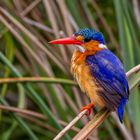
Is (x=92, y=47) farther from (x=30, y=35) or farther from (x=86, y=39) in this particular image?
(x=30, y=35)

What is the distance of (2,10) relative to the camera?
258 centimetres

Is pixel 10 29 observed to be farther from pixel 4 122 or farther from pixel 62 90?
pixel 4 122

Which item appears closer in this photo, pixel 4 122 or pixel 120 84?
pixel 120 84

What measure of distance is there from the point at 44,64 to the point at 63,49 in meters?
0.14

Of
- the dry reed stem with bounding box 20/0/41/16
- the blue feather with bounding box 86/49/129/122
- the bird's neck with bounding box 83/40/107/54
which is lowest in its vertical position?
the blue feather with bounding box 86/49/129/122

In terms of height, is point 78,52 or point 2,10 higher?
point 2,10

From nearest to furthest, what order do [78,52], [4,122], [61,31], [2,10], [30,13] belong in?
[78,52]
[2,10]
[61,31]
[30,13]
[4,122]

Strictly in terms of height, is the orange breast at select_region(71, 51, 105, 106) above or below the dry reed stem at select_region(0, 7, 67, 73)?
below

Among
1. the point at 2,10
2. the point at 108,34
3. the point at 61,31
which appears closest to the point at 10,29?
the point at 2,10

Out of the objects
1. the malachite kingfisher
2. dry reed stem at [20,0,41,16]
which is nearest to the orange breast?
the malachite kingfisher

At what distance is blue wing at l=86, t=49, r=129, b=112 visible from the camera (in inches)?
79.1

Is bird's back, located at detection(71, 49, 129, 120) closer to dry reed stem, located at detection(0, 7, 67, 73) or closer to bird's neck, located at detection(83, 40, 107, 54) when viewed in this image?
bird's neck, located at detection(83, 40, 107, 54)

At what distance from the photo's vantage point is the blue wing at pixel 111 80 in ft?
6.59

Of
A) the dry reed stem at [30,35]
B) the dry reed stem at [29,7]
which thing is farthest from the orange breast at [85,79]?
the dry reed stem at [29,7]
